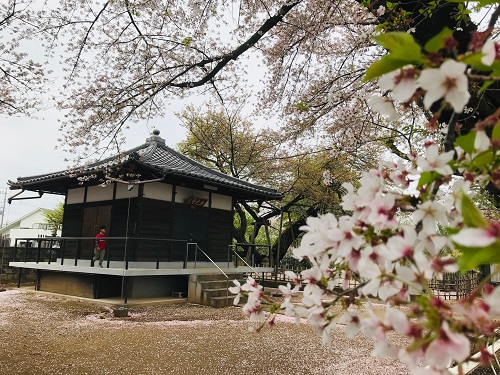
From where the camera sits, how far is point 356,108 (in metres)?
4.55

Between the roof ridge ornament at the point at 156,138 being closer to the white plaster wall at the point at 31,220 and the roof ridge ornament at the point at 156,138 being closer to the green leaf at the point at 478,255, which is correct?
the green leaf at the point at 478,255

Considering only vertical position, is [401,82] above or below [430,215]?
above

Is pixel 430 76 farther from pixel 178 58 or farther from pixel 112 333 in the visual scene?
pixel 112 333

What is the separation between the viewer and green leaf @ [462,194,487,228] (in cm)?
53

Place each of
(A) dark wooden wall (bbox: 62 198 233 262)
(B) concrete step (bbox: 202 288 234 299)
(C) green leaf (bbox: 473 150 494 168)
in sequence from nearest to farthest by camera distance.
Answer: (C) green leaf (bbox: 473 150 494 168) < (B) concrete step (bbox: 202 288 234 299) < (A) dark wooden wall (bbox: 62 198 233 262)

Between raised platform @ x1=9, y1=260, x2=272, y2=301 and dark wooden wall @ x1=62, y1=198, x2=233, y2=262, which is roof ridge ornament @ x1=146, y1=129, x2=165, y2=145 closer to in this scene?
dark wooden wall @ x1=62, y1=198, x2=233, y2=262

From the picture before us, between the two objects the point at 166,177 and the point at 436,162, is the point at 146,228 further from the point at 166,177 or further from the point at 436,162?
the point at 436,162

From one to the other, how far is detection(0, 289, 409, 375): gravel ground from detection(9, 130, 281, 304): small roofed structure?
1.71 m

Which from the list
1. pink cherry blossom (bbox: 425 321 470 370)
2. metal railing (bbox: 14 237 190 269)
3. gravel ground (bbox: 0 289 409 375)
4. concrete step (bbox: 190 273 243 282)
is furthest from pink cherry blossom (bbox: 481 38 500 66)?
concrete step (bbox: 190 273 243 282)

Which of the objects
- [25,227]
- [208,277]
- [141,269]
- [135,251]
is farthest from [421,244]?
[25,227]

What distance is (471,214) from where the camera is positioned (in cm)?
54

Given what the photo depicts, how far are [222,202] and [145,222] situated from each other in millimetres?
3148

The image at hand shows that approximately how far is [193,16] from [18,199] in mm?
10232

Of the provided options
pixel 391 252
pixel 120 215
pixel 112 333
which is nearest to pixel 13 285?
pixel 120 215
